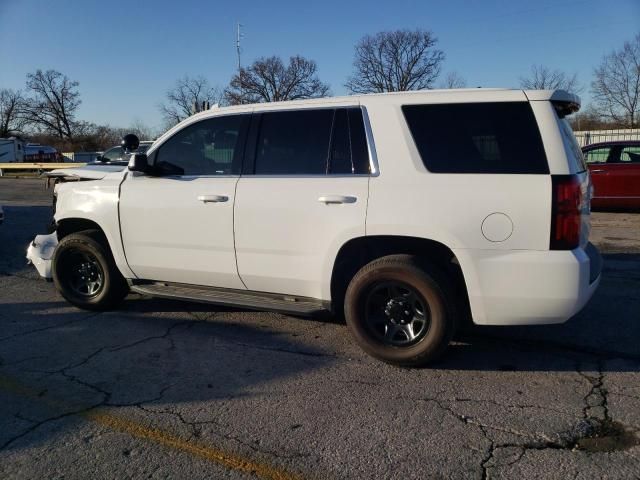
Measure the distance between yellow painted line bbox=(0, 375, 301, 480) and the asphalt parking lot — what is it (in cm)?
1

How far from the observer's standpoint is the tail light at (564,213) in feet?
11.4

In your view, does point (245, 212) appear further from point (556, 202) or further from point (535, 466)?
point (535, 466)

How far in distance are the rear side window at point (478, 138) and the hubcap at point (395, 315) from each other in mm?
941

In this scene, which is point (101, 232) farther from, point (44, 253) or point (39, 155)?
point (39, 155)

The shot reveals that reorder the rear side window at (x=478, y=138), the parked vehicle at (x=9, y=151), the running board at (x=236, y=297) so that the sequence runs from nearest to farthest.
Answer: the rear side window at (x=478, y=138)
the running board at (x=236, y=297)
the parked vehicle at (x=9, y=151)

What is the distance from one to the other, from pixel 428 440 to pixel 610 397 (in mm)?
1370

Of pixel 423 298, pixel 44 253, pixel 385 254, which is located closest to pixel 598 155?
pixel 385 254

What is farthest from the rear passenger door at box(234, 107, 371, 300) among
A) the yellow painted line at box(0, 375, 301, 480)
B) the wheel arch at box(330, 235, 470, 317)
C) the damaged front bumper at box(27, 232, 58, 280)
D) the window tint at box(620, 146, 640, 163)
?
the window tint at box(620, 146, 640, 163)

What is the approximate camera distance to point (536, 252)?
3506 mm

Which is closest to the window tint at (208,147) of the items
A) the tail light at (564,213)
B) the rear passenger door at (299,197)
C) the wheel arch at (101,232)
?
the rear passenger door at (299,197)

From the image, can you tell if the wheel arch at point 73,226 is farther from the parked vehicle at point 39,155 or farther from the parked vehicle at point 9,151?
the parked vehicle at point 39,155

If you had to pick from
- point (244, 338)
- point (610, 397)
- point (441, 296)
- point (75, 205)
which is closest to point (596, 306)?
point (610, 397)

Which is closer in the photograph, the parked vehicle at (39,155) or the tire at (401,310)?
the tire at (401,310)

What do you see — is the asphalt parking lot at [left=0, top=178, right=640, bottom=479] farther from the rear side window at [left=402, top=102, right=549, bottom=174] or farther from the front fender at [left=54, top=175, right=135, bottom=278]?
the rear side window at [left=402, top=102, right=549, bottom=174]
